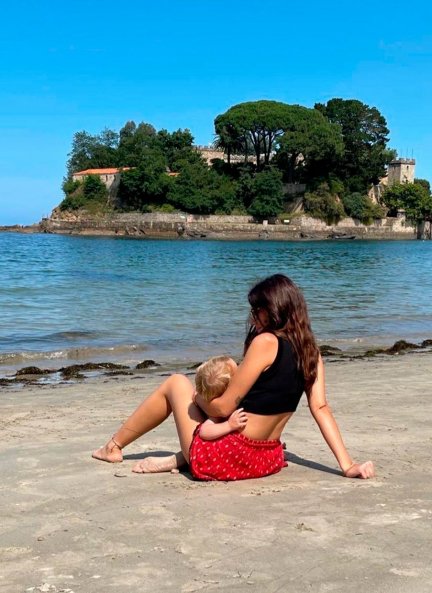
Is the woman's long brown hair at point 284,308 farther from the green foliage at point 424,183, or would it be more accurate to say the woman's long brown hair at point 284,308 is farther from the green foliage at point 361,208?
the green foliage at point 424,183

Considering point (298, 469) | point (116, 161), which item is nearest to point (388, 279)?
point (298, 469)

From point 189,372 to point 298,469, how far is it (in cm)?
584

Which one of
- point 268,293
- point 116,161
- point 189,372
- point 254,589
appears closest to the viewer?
point 254,589

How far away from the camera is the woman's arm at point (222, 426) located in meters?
4.28

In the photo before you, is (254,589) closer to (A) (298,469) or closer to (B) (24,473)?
(A) (298,469)

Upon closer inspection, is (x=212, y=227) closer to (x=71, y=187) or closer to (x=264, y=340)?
(x=71, y=187)

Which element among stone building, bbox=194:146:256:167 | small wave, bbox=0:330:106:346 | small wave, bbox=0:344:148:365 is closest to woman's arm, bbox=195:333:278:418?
small wave, bbox=0:344:148:365

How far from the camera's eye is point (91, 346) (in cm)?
1304

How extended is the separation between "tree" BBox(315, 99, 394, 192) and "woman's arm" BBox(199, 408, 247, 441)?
9417 centimetres

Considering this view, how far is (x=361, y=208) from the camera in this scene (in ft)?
311

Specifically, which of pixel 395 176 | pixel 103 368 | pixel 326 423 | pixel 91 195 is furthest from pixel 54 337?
pixel 395 176

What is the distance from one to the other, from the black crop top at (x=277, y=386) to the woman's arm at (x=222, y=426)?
0.35 feet

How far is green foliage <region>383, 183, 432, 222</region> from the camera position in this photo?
97.9 metres

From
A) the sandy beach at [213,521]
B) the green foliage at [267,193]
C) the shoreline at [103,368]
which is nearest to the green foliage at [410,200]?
the green foliage at [267,193]
